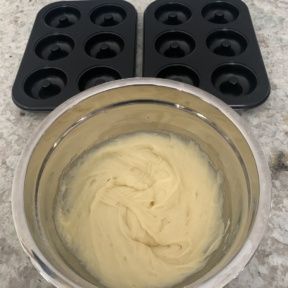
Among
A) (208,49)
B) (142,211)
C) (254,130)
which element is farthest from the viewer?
(208,49)

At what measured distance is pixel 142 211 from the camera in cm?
61

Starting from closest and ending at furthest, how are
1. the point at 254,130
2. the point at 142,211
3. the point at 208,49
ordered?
the point at 142,211
the point at 254,130
the point at 208,49

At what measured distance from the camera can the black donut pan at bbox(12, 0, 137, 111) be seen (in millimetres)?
805

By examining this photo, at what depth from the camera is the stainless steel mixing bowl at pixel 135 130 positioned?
480 millimetres

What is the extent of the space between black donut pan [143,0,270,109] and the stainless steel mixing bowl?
14cm

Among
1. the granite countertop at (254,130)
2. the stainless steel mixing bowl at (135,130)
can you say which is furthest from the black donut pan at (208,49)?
the stainless steel mixing bowl at (135,130)

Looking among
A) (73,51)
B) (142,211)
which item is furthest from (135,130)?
(73,51)

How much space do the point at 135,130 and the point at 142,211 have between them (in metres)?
0.16

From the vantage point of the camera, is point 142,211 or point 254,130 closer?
point 142,211

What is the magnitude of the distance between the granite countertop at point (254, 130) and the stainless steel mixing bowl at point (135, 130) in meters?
0.09

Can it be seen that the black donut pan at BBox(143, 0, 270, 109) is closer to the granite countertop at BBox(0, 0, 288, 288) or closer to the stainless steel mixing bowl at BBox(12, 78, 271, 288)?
the granite countertop at BBox(0, 0, 288, 288)

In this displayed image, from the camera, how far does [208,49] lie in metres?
0.84

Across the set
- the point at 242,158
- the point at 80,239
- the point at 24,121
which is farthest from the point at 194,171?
the point at 24,121

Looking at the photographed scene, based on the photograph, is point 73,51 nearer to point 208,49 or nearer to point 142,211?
point 208,49
